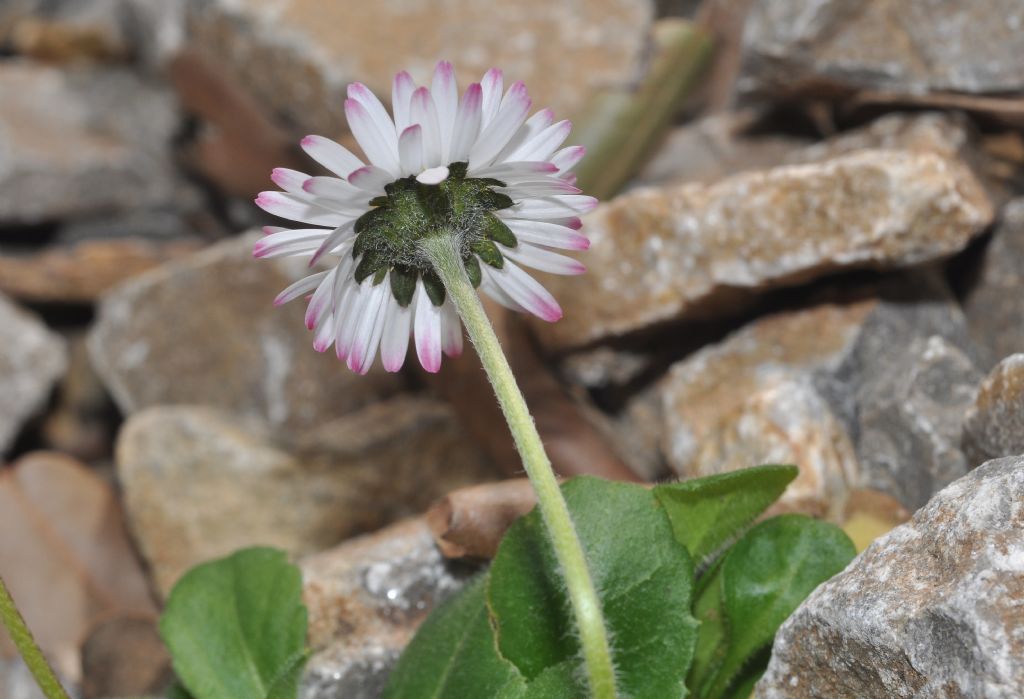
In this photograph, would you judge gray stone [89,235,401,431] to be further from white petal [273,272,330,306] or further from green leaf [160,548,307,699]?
white petal [273,272,330,306]

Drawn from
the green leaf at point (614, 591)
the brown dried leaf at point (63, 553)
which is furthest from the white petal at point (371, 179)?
the brown dried leaf at point (63, 553)

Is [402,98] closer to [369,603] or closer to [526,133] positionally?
[526,133]

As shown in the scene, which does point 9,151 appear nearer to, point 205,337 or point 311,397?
point 205,337

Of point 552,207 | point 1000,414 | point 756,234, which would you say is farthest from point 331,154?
point 756,234

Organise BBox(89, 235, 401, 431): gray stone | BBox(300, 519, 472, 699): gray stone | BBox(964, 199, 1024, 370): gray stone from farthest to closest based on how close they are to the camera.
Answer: BBox(89, 235, 401, 431): gray stone
BBox(964, 199, 1024, 370): gray stone
BBox(300, 519, 472, 699): gray stone

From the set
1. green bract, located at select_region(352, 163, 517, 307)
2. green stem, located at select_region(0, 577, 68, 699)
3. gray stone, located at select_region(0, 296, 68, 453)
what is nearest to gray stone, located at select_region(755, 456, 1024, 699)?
green bract, located at select_region(352, 163, 517, 307)

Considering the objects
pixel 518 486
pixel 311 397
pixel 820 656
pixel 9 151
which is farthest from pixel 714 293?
pixel 9 151
